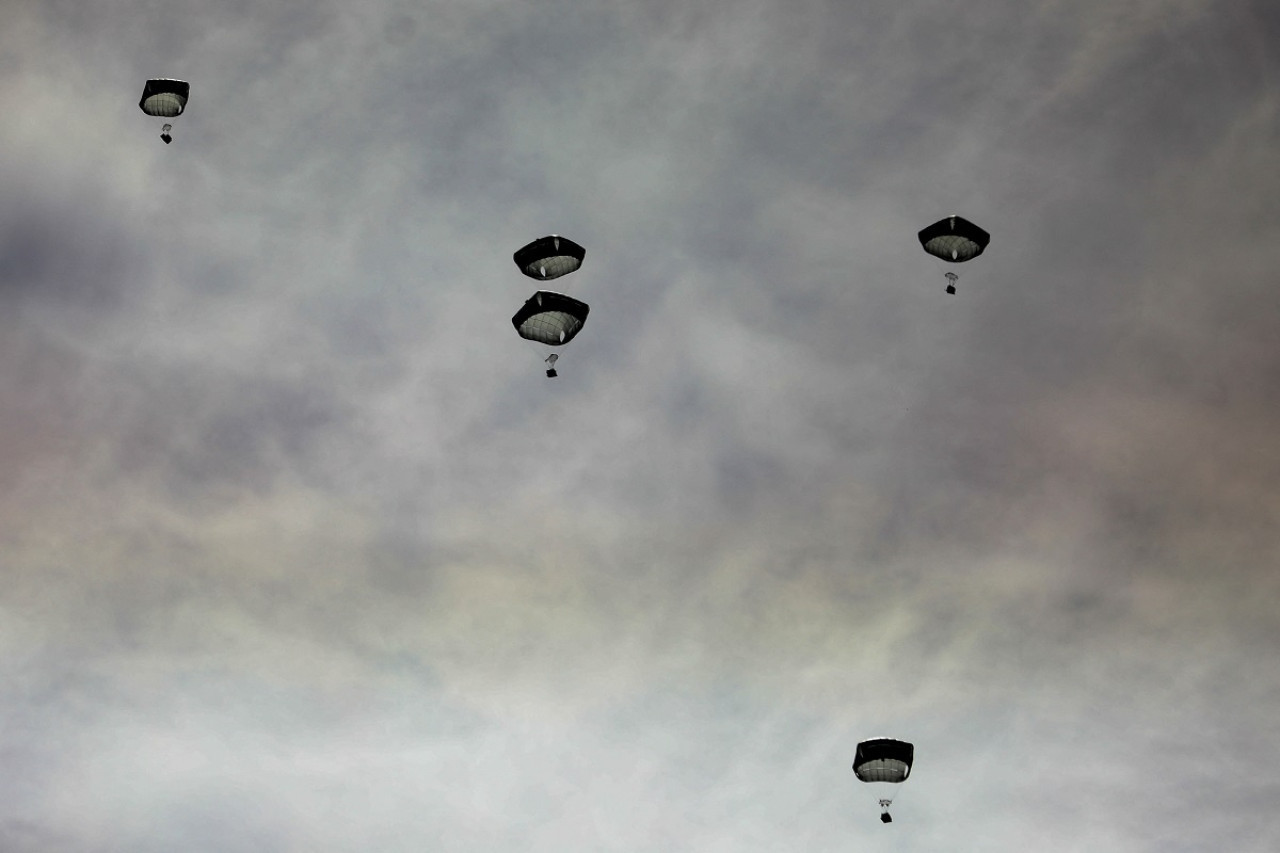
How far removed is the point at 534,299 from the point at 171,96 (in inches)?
1060

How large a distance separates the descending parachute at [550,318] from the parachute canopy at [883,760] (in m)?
28.3

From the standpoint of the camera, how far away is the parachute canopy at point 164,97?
80.1 metres

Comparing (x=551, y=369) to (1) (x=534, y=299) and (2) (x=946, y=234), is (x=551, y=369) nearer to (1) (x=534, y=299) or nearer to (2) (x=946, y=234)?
(1) (x=534, y=299)

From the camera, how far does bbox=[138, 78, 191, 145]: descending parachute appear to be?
80.1 m

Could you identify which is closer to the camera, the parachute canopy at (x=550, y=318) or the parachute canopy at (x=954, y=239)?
the parachute canopy at (x=550, y=318)

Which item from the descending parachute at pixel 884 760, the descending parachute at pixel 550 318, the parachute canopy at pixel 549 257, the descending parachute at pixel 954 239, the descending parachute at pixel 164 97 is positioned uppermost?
the descending parachute at pixel 164 97

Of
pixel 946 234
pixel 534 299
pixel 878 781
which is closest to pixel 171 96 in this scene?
pixel 534 299

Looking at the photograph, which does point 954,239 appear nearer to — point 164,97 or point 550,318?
point 550,318

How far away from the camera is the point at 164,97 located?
80750mm

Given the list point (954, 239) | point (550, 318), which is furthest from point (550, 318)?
point (954, 239)

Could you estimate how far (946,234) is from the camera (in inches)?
3081

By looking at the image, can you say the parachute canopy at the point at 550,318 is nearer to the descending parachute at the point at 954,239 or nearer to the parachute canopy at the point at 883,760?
the descending parachute at the point at 954,239

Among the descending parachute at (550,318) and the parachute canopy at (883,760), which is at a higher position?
the descending parachute at (550,318)

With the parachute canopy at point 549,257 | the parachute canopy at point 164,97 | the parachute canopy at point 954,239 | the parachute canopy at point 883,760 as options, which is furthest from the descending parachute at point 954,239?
the parachute canopy at point 164,97
